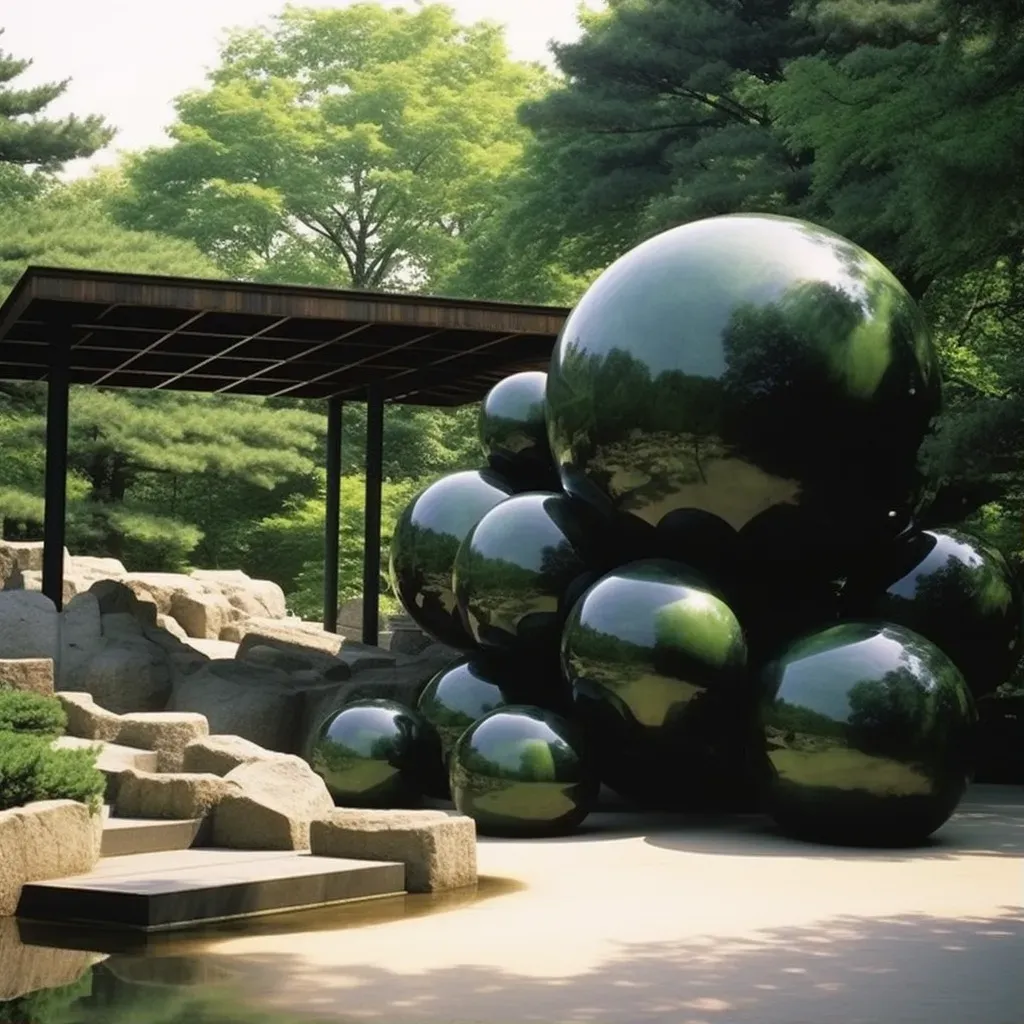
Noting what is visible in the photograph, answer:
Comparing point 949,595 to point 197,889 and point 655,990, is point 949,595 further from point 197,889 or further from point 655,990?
point 655,990

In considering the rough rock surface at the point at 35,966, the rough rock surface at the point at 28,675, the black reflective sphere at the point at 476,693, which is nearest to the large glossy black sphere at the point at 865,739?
the black reflective sphere at the point at 476,693

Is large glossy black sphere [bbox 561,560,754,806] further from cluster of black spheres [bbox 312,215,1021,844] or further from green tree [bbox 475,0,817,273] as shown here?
green tree [bbox 475,0,817,273]

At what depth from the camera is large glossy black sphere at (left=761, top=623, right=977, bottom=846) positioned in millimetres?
11141

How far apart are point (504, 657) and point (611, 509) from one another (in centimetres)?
150

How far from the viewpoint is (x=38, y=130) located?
32.2m

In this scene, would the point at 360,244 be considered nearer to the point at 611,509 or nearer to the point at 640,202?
the point at 640,202

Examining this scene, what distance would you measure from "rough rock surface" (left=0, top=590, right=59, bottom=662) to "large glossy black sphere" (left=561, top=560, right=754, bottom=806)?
17.5 feet

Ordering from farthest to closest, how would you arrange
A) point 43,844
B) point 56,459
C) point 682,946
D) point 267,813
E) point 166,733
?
point 56,459 < point 166,733 < point 267,813 < point 43,844 < point 682,946

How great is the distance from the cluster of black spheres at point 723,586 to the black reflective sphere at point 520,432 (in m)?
1.25

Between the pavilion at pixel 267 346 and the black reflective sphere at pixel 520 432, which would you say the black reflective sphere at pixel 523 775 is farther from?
the pavilion at pixel 267 346

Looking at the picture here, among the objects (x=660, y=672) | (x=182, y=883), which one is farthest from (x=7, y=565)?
(x=182, y=883)

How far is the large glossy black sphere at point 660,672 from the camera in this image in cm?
1180

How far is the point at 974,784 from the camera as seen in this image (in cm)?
1670

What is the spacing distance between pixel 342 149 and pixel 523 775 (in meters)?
31.7
